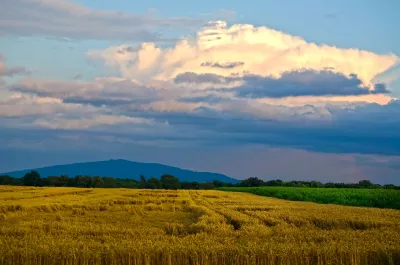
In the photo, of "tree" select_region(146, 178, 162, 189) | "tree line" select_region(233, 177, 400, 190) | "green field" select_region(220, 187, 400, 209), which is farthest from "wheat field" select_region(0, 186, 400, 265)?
"tree" select_region(146, 178, 162, 189)

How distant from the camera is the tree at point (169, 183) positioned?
114344 mm

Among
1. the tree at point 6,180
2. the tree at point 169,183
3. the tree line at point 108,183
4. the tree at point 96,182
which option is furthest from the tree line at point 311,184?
the tree at point 6,180

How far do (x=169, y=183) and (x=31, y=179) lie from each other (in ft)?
91.6

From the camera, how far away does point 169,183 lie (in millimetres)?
115875

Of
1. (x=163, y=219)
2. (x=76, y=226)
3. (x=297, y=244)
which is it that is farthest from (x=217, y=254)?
(x=163, y=219)

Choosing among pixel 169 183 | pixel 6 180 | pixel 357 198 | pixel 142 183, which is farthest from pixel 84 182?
pixel 357 198

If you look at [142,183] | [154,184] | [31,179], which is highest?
[31,179]

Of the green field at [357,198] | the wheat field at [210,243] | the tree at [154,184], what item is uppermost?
the tree at [154,184]

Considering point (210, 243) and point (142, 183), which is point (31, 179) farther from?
point (210, 243)

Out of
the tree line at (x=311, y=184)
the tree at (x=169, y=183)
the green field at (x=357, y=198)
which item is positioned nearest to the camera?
the green field at (x=357, y=198)

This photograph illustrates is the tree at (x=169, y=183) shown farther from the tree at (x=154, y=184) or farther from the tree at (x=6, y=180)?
the tree at (x=6, y=180)

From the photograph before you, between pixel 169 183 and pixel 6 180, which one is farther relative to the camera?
pixel 169 183

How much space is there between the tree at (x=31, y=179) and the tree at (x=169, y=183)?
25419 mm

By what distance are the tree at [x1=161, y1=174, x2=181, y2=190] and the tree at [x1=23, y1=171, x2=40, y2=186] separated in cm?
2542
